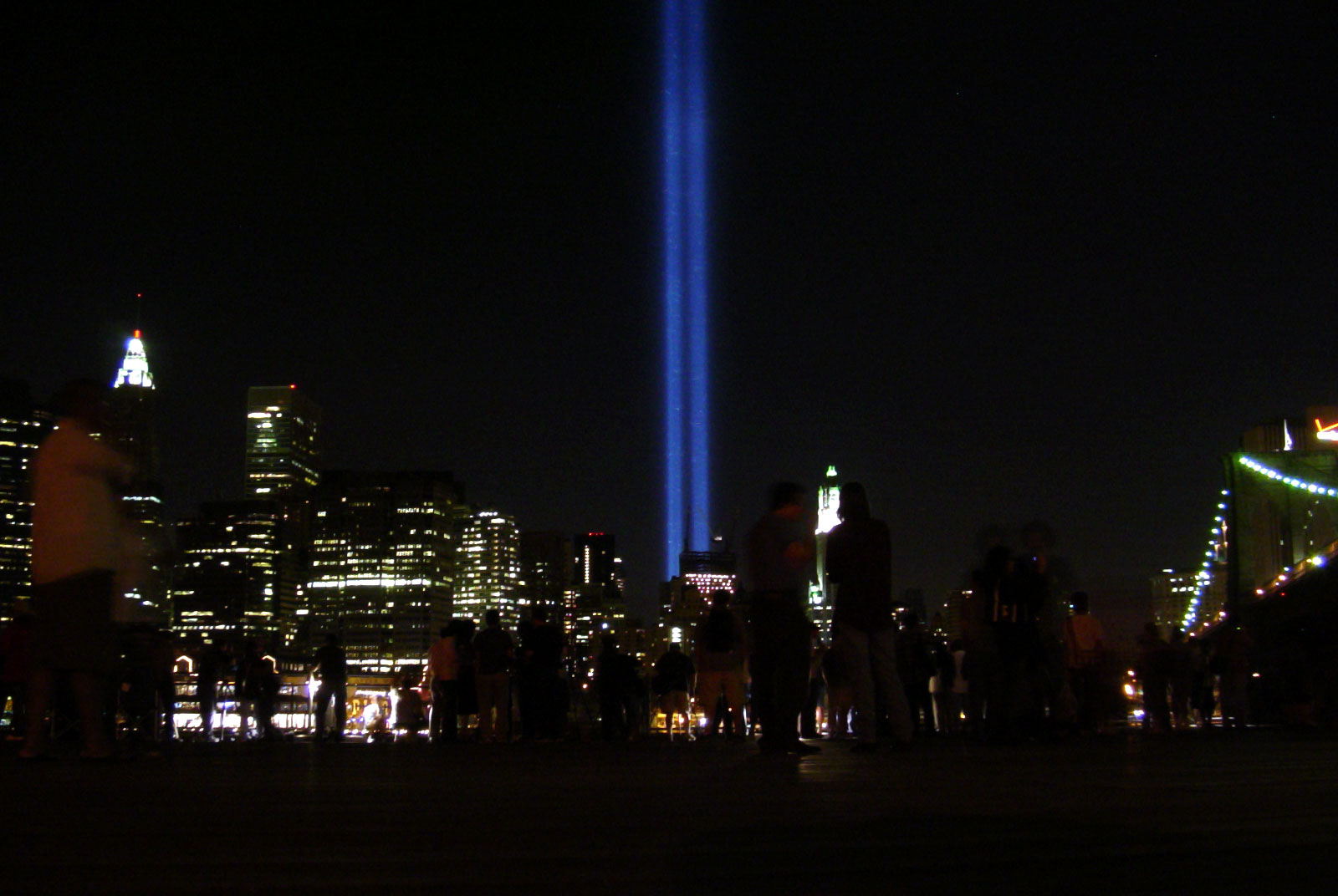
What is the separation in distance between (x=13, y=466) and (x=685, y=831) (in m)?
166

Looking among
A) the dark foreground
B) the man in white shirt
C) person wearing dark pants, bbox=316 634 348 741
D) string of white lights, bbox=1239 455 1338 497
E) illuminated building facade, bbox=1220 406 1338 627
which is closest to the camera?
the dark foreground

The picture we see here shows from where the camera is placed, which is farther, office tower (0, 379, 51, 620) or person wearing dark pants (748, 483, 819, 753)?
office tower (0, 379, 51, 620)

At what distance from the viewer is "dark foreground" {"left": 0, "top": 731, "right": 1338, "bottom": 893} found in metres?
2.75

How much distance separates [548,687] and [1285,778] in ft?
37.5

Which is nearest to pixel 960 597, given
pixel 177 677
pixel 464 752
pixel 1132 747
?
pixel 1132 747

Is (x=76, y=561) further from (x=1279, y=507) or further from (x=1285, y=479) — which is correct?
(x=1279, y=507)

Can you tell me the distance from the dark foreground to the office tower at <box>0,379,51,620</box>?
515ft

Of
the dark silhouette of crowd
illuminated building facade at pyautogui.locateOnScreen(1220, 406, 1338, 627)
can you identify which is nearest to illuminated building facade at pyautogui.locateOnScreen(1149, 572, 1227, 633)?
illuminated building facade at pyautogui.locateOnScreen(1220, 406, 1338, 627)

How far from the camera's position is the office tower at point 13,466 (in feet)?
495

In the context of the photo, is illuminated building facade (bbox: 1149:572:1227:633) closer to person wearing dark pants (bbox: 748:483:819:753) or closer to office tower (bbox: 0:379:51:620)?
person wearing dark pants (bbox: 748:483:819:753)

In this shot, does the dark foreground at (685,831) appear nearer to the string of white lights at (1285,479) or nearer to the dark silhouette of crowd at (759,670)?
the dark silhouette of crowd at (759,670)

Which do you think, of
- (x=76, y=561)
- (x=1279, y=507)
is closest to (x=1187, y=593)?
(x=1279, y=507)

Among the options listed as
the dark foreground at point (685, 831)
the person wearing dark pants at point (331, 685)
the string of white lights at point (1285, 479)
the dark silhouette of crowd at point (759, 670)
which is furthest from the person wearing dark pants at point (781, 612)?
the string of white lights at point (1285, 479)

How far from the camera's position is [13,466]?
497 ft
